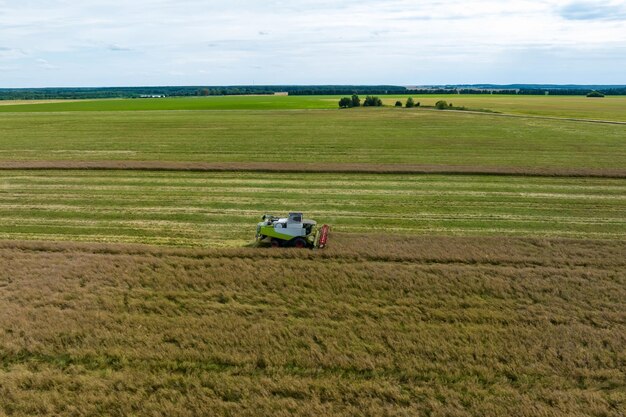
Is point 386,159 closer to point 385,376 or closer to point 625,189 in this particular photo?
point 625,189

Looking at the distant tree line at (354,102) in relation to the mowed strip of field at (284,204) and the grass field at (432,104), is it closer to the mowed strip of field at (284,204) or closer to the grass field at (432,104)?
the grass field at (432,104)

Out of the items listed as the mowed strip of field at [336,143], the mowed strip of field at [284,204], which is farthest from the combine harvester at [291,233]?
the mowed strip of field at [336,143]

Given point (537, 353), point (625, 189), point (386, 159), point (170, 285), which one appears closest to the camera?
point (537, 353)

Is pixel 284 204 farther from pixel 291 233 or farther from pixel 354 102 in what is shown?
pixel 354 102

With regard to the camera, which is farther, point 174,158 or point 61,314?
point 174,158

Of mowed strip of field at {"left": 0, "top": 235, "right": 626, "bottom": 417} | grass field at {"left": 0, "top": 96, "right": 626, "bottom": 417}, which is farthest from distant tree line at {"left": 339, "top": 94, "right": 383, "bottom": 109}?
mowed strip of field at {"left": 0, "top": 235, "right": 626, "bottom": 417}

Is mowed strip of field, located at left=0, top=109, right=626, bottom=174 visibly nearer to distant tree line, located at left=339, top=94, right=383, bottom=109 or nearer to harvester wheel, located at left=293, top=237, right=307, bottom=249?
harvester wheel, located at left=293, top=237, right=307, bottom=249

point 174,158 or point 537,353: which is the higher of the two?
point 174,158

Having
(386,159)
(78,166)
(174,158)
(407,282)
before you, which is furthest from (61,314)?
(386,159)
